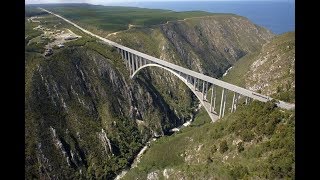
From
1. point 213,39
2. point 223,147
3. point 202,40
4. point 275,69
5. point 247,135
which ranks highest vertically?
point 213,39

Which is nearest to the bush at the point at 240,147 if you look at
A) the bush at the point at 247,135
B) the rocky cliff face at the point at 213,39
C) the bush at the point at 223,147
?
the bush at the point at 247,135

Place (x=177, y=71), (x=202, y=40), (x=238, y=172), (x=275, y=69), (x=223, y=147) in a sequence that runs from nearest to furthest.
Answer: (x=238, y=172) < (x=223, y=147) < (x=275, y=69) < (x=177, y=71) < (x=202, y=40)

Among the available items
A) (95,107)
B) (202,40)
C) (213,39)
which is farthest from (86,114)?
(213,39)

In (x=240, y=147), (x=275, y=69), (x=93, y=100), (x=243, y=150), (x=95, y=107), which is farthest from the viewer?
(x=93, y=100)

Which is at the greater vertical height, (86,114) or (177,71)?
(177,71)

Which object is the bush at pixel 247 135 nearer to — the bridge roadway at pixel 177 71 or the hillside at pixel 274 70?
the bridge roadway at pixel 177 71

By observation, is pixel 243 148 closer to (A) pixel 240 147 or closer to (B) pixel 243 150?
(B) pixel 243 150

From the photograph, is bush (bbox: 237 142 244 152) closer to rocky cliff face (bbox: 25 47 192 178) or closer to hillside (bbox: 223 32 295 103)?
hillside (bbox: 223 32 295 103)

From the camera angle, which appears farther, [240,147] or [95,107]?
[95,107]
